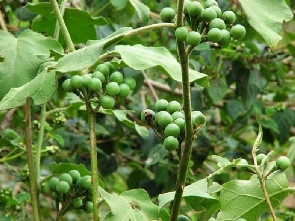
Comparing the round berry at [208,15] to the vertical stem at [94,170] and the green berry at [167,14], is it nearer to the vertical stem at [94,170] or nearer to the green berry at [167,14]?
the green berry at [167,14]

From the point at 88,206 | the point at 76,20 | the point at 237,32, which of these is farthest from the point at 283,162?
the point at 76,20

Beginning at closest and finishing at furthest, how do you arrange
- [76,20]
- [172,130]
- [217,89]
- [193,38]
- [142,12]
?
[193,38], [172,130], [142,12], [76,20], [217,89]

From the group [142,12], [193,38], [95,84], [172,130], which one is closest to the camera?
[193,38]

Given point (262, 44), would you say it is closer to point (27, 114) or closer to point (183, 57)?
point (27, 114)

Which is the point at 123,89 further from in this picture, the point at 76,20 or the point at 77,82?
the point at 76,20

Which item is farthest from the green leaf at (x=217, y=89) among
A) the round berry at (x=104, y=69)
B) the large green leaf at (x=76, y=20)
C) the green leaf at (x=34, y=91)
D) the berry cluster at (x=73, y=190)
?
the green leaf at (x=34, y=91)

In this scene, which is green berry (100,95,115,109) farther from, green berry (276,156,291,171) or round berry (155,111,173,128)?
green berry (276,156,291,171)
